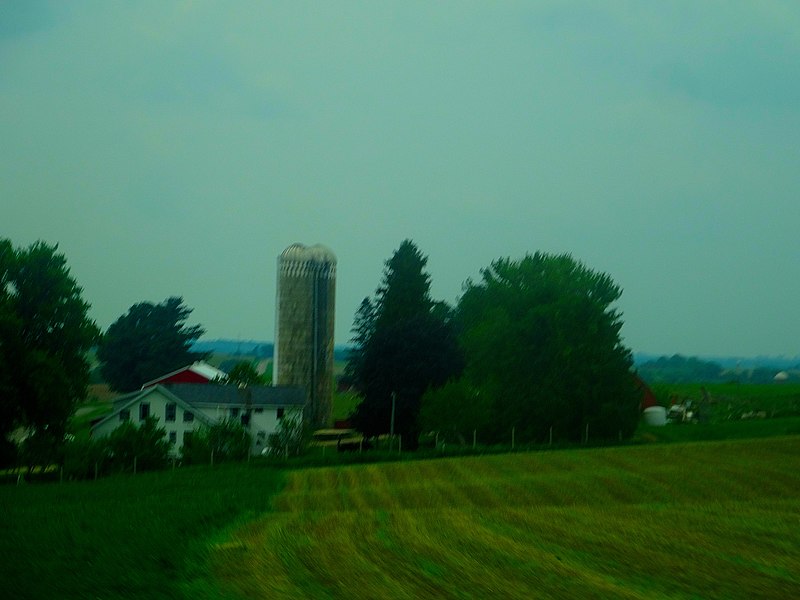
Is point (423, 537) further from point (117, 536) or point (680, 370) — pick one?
point (680, 370)

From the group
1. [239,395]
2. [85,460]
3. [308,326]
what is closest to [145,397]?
[239,395]

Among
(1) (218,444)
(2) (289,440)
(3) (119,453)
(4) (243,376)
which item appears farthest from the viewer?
(4) (243,376)

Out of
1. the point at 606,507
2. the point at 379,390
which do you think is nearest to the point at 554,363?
the point at 379,390

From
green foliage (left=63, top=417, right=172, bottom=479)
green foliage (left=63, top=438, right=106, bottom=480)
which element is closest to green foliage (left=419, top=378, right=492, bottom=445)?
green foliage (left=63, top=417, right=172, bottom=479)

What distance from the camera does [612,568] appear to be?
12.9 metres

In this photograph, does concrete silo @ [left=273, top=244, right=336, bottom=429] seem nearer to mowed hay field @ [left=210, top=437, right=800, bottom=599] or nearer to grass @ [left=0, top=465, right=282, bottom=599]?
grass @ [left=0, top=465, right=282, bottom=599]

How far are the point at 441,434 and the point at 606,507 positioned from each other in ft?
91.0

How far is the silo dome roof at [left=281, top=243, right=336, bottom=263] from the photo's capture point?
187 feet

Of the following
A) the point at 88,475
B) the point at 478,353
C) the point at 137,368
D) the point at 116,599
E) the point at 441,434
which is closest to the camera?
the point at 116,599

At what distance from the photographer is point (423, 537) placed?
52.3ft

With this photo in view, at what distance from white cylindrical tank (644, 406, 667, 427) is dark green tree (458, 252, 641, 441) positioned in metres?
7.18

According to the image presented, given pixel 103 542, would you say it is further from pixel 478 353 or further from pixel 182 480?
pixel 478 353

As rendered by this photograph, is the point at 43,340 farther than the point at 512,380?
No

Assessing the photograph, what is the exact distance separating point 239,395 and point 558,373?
1512cm
